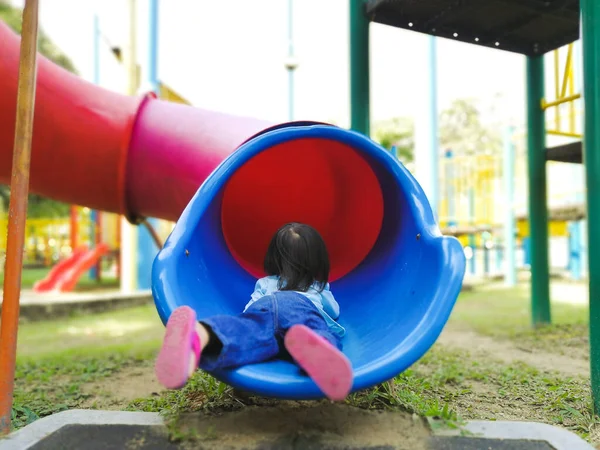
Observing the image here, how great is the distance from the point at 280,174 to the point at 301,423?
5.62ft

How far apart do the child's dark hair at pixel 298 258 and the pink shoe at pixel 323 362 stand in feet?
2.23

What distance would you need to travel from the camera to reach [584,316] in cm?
481

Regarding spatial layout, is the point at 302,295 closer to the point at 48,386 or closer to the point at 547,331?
the point at 48,386

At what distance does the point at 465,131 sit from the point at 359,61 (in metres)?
26.1

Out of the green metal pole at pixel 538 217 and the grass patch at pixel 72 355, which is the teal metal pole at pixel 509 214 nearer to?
the green metal pole at pixel 538 217

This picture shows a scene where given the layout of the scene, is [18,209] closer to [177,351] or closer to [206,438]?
[177,351]

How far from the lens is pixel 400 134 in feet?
78.8

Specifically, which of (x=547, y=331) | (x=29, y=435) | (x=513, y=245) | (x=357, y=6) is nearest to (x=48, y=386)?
(x=29, y=435)

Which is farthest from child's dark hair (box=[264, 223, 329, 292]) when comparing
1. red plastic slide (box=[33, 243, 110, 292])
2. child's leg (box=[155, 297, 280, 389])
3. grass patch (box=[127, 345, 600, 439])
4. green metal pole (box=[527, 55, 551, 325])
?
red plastic slide (box=[33, 243, 110, 292])

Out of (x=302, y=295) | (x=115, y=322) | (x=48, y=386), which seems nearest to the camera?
(x=302, y=295)

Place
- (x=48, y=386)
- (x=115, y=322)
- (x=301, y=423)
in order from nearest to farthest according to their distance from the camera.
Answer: (x=301, y=423), (x=48, y=386), (x=115, y=322)

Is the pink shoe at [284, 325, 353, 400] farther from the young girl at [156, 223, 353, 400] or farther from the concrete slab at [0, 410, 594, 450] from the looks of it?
the concrete slab at [0, 410, 594, 450]

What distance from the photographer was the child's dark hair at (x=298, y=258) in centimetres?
209

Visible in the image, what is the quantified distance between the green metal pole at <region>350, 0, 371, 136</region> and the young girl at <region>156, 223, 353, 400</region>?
4.50ft
